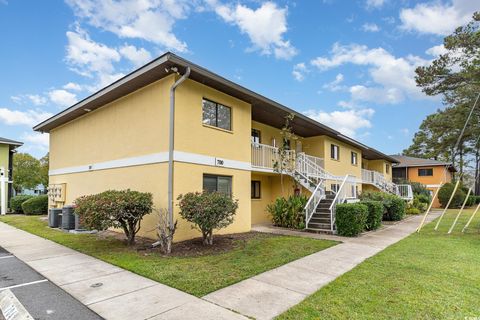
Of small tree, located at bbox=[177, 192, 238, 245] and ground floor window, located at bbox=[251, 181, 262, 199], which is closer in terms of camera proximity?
small tree, located at bbox=[177, 192, 238, 245]

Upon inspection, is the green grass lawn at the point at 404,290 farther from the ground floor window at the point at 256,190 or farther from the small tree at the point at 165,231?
the ground floor window at the point at 256,190

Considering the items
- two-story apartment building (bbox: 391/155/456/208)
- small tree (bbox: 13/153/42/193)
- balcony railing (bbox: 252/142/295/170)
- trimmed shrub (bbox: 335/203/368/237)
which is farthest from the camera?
small tree (bbox: 13/153/42/193)

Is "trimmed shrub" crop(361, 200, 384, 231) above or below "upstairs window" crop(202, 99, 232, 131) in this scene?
below

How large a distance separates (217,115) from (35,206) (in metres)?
15.7

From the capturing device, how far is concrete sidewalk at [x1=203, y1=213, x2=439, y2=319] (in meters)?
4.50

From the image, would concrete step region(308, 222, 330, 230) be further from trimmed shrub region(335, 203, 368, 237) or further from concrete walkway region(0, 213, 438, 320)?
concrete walkway region(0, 213, 438, 320)

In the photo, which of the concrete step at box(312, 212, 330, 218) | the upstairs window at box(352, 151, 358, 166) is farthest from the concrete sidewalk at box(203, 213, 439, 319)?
the upstairs window at box(352, 151, 358, 166)

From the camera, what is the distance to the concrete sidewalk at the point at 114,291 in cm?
422

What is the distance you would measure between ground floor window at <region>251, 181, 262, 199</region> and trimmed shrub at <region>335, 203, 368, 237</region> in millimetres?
5101

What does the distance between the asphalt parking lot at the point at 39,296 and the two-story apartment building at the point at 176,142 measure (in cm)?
401

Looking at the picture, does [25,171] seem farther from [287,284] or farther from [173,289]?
[287,284]

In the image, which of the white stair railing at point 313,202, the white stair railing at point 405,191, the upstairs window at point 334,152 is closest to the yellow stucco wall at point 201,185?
the white stair railing at point 313,202

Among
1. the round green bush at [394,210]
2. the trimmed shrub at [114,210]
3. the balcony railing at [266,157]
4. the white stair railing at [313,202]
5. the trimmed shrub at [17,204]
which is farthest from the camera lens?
the trimmed shrub at [17,204]

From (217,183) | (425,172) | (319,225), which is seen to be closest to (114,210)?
(217,183)
